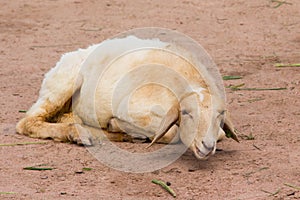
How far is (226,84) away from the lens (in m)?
8.52

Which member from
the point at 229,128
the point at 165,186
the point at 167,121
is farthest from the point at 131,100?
the point at 165,186

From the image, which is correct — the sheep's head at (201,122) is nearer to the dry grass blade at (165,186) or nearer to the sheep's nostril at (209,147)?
the sheep's nostril at (209,147)

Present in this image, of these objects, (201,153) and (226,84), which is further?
(226,84)

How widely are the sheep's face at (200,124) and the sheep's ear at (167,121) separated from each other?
0.20ft

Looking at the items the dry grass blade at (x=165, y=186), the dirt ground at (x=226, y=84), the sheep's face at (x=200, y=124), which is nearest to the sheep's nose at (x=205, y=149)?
the sheep's face at (x=200, y=124)

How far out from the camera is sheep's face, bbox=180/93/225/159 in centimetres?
567

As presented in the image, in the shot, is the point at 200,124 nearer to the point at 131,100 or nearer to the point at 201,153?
the point at 201,153

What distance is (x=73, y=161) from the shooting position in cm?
609

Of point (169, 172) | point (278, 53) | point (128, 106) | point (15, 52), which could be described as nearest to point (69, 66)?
point (128, 106)

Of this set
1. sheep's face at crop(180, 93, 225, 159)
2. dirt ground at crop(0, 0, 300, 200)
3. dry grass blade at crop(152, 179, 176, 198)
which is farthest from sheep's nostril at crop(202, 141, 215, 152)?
dry grass blade at crop(152, 179, 176, 198)

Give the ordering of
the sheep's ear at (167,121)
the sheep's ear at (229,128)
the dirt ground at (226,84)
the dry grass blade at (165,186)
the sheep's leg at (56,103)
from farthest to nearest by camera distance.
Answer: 1. the sheep's leg at (56,103)
2. the sheep's ear at (229,128)
3. the sheep's ear at (167,121)
4. the dirt ground at (226,84)
5. the dry grass blade at (165,186)

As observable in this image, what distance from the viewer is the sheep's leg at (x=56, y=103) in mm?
6660

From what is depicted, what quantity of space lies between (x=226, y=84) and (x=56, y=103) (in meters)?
2.34

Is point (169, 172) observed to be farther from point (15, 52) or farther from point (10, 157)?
point (15, 52)
